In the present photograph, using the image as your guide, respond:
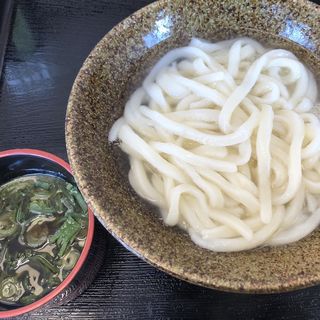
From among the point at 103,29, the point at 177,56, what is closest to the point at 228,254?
the point at 177,56

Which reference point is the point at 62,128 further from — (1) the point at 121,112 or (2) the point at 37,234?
(2) the point at 37,234

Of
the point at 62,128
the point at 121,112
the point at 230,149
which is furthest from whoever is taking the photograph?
the point at 62,128

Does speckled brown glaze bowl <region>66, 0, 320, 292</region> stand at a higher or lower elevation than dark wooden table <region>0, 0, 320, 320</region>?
higher

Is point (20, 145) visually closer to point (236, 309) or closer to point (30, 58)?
point (30, 58)

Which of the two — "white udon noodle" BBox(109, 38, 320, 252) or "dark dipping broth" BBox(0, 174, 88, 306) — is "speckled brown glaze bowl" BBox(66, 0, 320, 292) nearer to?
"white udon noodle" BBox(109, 38, 320, 252)

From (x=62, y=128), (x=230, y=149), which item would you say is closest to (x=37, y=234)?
(x=62, y=128)

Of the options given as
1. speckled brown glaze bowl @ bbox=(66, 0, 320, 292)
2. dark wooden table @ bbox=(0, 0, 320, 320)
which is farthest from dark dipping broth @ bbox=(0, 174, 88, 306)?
speckled brown glaze bowl @ bbox=(66, 0, 320, 292)
